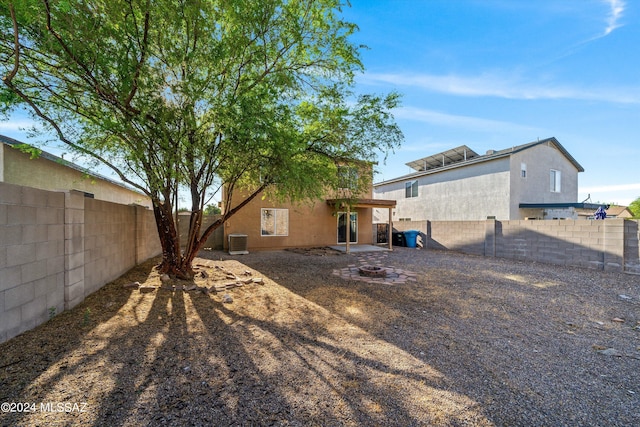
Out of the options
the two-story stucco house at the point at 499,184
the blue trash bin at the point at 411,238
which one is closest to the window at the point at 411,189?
the two-story stucco house at the point at 499,184

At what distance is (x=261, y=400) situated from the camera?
2.22m

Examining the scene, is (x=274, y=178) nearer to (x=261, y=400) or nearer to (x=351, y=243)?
(x=261, y=400)

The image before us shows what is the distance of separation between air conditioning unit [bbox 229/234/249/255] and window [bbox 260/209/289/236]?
4.08 ft

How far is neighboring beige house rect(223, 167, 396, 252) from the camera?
12.6 meters

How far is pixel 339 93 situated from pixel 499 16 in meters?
5.22

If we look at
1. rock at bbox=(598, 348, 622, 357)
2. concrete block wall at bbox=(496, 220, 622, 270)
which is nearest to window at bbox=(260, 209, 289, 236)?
concrete block wall at bbox=(496, 220, 622, 270)

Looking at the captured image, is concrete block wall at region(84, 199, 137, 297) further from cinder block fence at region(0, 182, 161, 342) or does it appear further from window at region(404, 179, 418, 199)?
window at region(404, 179, 418, 199)

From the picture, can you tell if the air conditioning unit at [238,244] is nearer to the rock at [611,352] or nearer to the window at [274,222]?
the window at [274,222]

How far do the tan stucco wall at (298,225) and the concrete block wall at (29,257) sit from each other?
27.5ft

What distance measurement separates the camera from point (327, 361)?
2893 mm

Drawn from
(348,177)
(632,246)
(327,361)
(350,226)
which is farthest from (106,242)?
(632,246)

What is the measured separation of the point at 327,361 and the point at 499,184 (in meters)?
15.9

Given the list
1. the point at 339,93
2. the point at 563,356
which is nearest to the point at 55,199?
the point at 339,93

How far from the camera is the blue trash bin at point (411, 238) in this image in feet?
48.6
